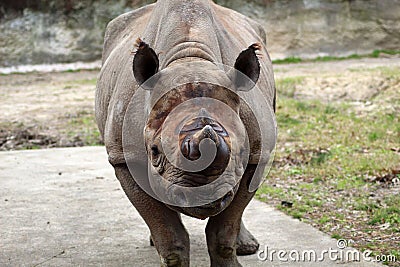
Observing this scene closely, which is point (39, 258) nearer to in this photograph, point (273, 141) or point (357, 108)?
point (273, 141)

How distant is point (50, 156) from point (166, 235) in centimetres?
465

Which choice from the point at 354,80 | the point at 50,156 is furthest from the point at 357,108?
the point at 50,156

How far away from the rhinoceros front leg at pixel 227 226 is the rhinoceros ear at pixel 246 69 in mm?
570

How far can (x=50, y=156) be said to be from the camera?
27.6ft

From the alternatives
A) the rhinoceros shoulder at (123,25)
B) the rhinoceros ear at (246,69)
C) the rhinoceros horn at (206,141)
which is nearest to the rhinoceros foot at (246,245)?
the rhinoceros shoulder at (123,25)

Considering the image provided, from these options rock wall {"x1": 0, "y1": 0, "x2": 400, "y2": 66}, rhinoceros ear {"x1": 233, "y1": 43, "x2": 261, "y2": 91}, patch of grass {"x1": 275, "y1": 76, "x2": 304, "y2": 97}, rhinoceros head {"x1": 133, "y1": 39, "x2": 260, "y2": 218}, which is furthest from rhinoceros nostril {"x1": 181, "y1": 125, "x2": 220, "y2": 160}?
rock wall {"x1": 0, "y1": 0, "x2": 400, "y2": 66}

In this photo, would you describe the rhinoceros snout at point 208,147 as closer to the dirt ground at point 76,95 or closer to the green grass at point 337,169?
the green grass at point 337,169

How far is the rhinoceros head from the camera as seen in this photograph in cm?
301

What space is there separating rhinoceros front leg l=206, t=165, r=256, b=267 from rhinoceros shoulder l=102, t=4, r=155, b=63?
4.58 ft

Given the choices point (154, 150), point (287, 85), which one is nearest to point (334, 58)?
point (287, 85)

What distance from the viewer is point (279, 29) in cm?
1748

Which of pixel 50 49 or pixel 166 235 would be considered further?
pixel 50 49
